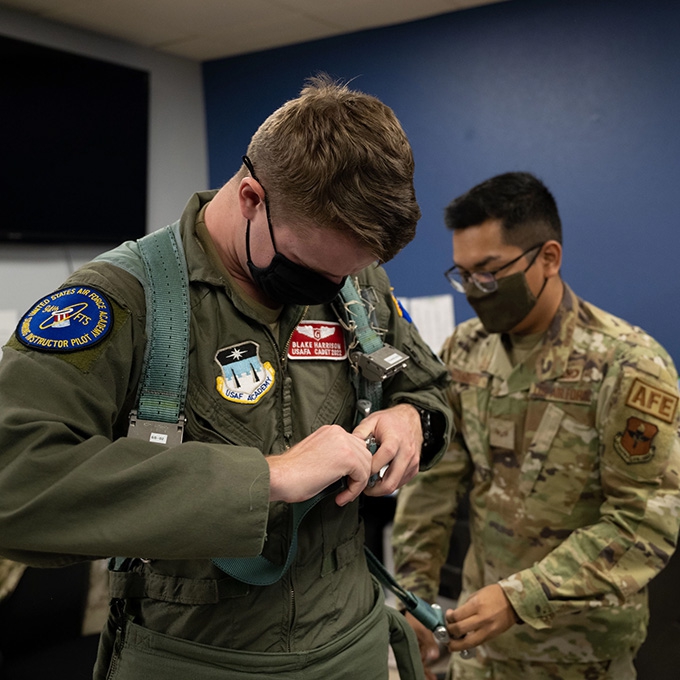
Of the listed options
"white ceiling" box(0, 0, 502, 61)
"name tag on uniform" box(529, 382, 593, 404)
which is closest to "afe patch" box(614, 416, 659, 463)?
"name tag on uniform" box(529, 382, 593, 404)

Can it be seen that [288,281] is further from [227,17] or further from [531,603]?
[227,17]

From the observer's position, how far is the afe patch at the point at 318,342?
105 centimetres

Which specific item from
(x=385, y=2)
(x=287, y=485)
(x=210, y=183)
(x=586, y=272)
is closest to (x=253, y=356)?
(x=287, y=485)

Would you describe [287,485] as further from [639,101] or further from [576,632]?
[639,101]

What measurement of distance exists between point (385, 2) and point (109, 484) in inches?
110

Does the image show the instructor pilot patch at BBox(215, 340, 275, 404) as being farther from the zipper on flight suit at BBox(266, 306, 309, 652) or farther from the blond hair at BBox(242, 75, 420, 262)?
the blond hair at BBox(242, 75, 420, 262)

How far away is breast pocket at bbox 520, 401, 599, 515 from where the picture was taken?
5.26 feet

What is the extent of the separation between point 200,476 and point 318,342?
0.33m

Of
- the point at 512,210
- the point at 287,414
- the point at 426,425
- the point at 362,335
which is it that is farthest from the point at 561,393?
the point at 287,414

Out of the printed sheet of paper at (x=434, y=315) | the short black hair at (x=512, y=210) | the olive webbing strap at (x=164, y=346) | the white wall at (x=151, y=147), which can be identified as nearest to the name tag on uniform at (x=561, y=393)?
the short black hair at (x=512, y=210)

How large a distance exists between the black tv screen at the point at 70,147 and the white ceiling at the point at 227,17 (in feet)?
0.53

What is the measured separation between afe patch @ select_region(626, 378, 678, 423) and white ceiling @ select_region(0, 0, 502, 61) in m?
2.13

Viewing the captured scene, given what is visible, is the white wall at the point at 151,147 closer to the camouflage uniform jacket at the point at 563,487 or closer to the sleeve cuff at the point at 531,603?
the camouflage uniform jacket at the point at 563,487

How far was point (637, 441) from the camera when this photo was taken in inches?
58.8
